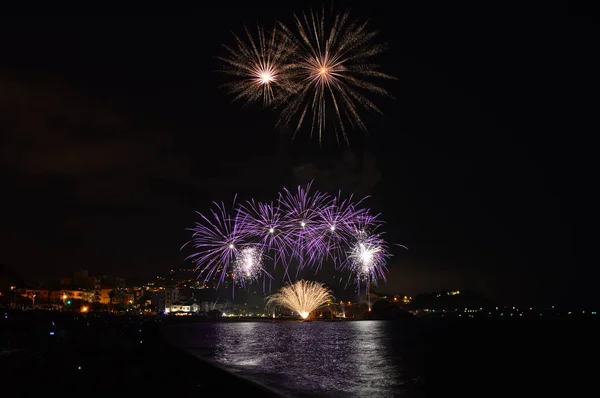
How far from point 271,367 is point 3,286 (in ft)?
279

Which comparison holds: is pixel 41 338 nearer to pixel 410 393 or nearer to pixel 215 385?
pixel 215 385

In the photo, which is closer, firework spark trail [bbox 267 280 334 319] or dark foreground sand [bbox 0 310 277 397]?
dark foreground sand [bbox 0 310 277 397]

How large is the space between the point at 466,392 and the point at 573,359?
3152 centimetres

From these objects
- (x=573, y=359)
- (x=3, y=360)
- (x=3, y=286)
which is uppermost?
(x=3, y=286)

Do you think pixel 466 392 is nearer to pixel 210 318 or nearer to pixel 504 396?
pixel 504 396

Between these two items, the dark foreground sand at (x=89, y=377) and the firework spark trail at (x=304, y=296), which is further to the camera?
the firework spark trail at (x=304, y=296)

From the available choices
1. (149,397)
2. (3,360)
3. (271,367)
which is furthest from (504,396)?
(3,360)

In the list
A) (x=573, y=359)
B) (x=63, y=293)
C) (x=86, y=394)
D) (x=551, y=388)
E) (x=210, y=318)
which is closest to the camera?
(x=86, y=394)

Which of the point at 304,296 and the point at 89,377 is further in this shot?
the point at 304,296

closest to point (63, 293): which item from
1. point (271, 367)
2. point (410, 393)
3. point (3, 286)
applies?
point (3, 286)

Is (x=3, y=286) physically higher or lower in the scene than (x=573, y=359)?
higher

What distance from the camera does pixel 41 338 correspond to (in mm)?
25109

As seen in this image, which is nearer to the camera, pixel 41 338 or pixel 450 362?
pixel 41 338

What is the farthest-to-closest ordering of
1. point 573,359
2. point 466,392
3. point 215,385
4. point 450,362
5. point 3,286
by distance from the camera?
point 3,286, point 573,359, point 450,362, point 466,392, point 215,385
